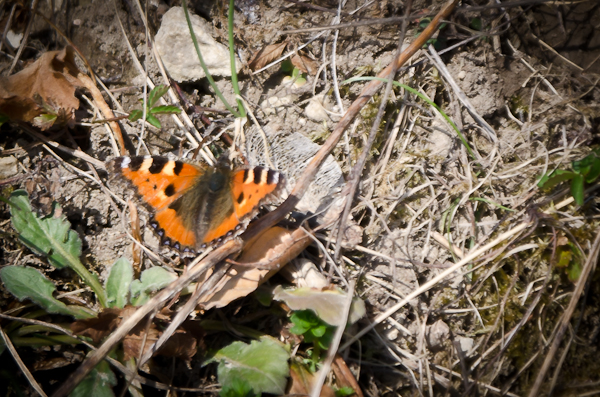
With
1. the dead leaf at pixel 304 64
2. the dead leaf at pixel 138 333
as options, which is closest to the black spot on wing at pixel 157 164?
the dead leaf at pixel 138 333

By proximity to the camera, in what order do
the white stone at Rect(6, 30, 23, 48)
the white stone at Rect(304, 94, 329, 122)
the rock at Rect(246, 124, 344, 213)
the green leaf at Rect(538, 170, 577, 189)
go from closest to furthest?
1. the green leaf at Rect(538, 170, 577, 189)
2. the rock at Rect(246, 124, 344, 213)
3. the white stone at Rect(304, 94, 329, 122)
4. the white stone at Rect(6, 30, 23, 48)

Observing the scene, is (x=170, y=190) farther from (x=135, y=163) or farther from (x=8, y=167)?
(x=8, y=167)

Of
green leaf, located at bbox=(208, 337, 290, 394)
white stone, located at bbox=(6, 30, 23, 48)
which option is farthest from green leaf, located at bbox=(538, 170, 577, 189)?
white stone, located at bbox=(6, 30, 23, 48)

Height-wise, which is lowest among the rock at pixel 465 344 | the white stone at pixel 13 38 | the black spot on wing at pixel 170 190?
the rock at pixel 465 344

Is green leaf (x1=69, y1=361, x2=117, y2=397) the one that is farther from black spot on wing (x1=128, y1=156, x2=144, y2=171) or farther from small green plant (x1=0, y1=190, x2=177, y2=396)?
black spot on wing (x1=128, y1=156, x2=144, y2=171)

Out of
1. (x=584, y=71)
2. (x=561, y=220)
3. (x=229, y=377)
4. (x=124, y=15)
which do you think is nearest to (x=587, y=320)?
(x=561, y=220)

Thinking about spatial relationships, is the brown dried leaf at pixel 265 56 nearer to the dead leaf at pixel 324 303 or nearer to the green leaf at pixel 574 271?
the dead leaf at pixel 324 303

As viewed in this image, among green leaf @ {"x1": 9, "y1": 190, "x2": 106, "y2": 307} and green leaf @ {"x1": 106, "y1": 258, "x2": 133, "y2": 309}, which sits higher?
green leaf @ {"x1": 9, "y1": 190, "x2": 106, "y2": 307}

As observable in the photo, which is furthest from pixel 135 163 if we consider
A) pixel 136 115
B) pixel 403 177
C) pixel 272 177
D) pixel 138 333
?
pixel 403 177
